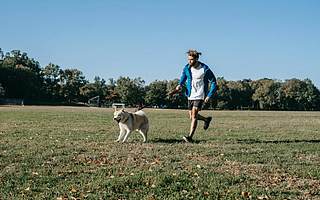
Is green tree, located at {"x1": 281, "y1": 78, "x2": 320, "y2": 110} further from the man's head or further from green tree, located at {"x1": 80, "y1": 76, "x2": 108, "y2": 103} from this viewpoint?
the man's head

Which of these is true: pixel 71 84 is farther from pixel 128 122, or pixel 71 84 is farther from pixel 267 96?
pixel 128 122

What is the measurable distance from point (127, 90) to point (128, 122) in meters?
116

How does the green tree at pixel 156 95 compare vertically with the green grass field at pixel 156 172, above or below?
above

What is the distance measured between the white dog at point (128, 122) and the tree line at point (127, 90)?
108 meters

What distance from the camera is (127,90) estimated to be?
5044 inches

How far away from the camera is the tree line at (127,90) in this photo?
12006cm

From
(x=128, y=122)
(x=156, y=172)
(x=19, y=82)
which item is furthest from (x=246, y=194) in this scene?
(x=19, y=82)

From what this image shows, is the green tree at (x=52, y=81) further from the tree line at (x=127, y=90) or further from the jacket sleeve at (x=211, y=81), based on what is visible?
the jacket sleeve at (x=211, y=81)

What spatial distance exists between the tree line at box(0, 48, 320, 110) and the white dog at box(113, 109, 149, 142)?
108 m

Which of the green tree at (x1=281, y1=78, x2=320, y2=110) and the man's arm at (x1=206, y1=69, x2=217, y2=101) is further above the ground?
the green tree at (x1=281, y1=78, x2=320, y2=110)

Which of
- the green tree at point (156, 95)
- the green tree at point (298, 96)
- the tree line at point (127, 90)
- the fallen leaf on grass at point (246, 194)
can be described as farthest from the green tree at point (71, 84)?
the fallen leaf on grass at point (246, 194)

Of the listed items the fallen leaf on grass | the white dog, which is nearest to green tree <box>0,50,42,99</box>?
the white dog

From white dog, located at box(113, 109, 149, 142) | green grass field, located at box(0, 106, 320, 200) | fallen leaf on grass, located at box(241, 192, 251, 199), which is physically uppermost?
white dog, located at box(113, 109, 149, 142)

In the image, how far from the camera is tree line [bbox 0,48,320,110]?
120062mm
